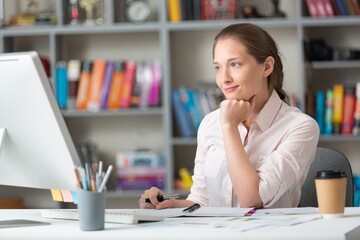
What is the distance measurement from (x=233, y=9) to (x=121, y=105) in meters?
0.90

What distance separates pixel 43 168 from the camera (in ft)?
6.00

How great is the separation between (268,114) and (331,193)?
641 mm

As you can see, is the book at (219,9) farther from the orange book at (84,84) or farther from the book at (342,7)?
the orange book at (84,84)

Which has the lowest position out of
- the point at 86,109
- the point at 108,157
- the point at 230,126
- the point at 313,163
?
the point at 108,157

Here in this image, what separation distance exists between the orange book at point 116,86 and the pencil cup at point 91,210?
3207 mm

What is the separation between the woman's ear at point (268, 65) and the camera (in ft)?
8.16

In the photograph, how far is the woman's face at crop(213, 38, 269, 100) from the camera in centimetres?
240

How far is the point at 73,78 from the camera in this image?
16.1ft

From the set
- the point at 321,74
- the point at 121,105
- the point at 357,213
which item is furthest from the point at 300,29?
the point at 357,213

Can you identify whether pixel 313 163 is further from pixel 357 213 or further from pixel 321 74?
pixel 321 74

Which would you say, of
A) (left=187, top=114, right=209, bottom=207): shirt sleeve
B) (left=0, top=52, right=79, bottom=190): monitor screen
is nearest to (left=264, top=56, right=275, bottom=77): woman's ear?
(left=187, top=114, right=209, bottom=207): shirt sleeve

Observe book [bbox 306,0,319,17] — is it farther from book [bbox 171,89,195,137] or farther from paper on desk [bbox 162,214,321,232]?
paper on desk [bbox 162,214,321,232]

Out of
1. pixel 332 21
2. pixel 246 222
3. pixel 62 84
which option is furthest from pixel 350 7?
pixel 246 222

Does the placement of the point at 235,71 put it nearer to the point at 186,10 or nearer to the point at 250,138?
the point at 250,138
